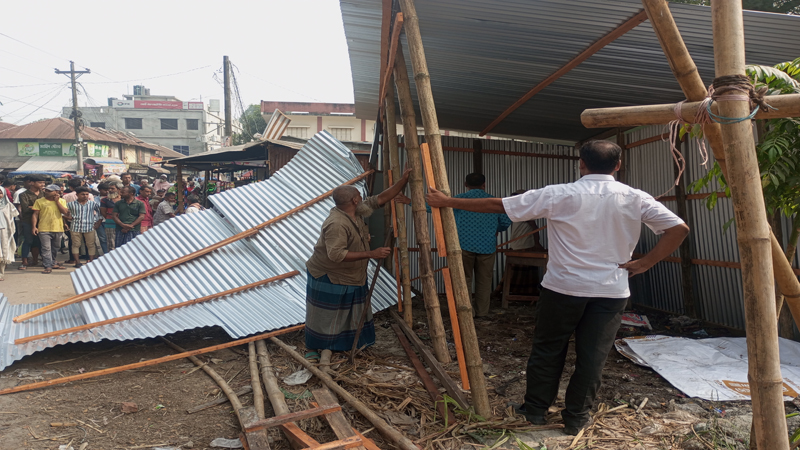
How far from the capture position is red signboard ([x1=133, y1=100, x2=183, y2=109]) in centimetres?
4784

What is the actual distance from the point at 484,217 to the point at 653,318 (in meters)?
2.44

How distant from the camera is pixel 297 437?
9.13 feet

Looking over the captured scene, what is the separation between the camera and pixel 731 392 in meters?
3.62

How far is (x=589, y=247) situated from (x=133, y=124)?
52702 mm

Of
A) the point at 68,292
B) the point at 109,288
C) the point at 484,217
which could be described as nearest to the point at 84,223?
the point at 68,292

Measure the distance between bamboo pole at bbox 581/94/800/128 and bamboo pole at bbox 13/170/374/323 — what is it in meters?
4.29

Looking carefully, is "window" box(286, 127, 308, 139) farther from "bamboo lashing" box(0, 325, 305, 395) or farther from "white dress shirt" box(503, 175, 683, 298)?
"white dress shirt" box(503, 175, 683, 298)

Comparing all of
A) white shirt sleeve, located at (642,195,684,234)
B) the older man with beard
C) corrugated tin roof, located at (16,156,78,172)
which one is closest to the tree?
corrugated tin roof, located at (16,156,78,172)

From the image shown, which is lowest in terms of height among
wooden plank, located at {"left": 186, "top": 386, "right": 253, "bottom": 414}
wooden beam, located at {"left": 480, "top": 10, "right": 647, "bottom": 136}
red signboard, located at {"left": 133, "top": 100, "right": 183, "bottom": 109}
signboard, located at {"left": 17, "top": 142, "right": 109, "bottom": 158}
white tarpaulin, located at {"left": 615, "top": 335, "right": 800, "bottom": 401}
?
wooden plank, located at {"left": 186, "top": 386, "right": 253, "bottom": 414}

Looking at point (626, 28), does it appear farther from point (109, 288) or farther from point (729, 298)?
point (109, 288)

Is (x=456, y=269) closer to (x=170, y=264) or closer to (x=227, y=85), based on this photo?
(x=170, y=264)

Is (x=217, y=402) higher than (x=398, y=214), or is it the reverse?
(x=398, y=214)

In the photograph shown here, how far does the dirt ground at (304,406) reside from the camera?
9.71ft

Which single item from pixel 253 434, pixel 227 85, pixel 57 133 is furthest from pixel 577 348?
pixel 57 133
